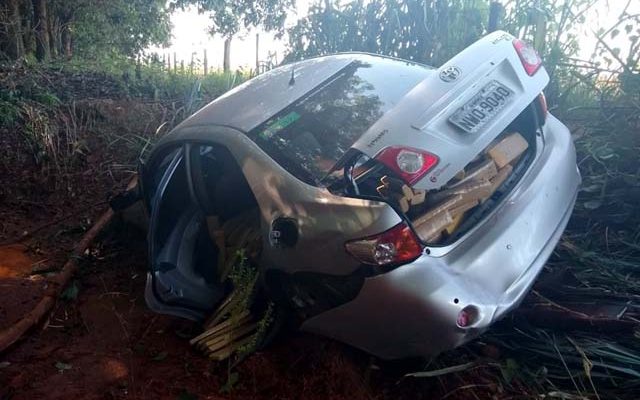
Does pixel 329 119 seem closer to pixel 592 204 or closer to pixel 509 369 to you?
pixel 509 369

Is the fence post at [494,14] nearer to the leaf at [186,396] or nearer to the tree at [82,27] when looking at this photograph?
the leaf at [186,396]


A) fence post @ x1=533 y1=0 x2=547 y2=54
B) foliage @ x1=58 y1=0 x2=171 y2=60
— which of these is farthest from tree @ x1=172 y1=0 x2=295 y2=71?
fence post @ x1=533 y1=0 x2=547 y2=54

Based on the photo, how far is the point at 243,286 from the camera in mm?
3045

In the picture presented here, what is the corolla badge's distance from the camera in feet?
9.02

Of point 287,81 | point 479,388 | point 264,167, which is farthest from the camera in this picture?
point 287,81

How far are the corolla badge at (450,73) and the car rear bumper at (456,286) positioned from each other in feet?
2.02

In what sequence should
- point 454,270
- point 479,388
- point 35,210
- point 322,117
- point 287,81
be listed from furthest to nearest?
point 35,210, point 287,81, point 322,117, point 479,388, point 454,270

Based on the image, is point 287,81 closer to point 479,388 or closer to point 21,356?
point 479,388

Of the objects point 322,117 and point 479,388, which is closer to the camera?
point 479,388

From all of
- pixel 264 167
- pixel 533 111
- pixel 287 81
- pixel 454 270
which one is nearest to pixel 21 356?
pixel 264 167

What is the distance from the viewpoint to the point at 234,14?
13.4 meters

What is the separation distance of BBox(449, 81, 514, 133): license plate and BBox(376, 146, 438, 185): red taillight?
0.88ft

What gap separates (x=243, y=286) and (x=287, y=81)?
4.12 feet

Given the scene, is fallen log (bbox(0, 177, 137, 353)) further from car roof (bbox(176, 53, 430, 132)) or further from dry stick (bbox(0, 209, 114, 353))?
car roof (bbox(176, 53, 430, 132))
